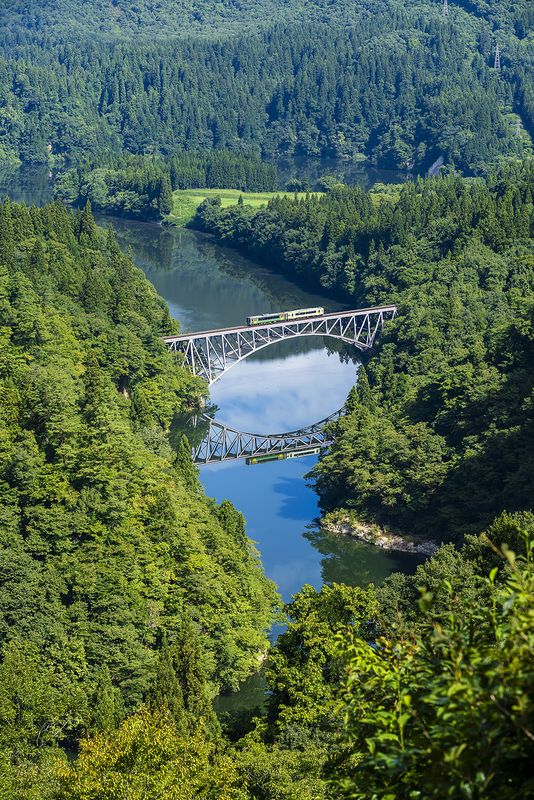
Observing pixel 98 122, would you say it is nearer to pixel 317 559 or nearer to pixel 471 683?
pixel 317 559

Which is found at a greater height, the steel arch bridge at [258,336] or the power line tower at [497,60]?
the steel arch bridge at [258,336]

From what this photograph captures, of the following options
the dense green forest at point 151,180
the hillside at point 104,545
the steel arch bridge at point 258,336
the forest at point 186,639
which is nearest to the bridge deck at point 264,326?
the steel arch bridge at point 258,336

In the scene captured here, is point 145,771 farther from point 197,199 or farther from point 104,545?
point 197,199

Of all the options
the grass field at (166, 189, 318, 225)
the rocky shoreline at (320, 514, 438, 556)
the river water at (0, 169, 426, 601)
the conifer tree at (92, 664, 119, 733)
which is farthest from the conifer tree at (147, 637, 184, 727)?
the grass field at (166, 189, 318, 225)

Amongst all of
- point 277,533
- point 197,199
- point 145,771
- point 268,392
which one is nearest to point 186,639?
point 145,771

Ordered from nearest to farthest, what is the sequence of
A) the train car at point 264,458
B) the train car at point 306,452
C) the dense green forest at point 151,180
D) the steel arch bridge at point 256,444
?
1. the train car at point 264,458
2. the steel arch bridge at point 256,444
3. the train car at point 306,452
4. the dense green forest at point 151,180

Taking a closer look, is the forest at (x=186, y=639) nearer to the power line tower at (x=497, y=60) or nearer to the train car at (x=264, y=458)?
the train car at (x=264, y=458)

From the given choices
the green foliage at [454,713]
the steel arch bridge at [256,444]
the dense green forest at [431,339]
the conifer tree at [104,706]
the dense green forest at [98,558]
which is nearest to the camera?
the green foliage at [454,713]
